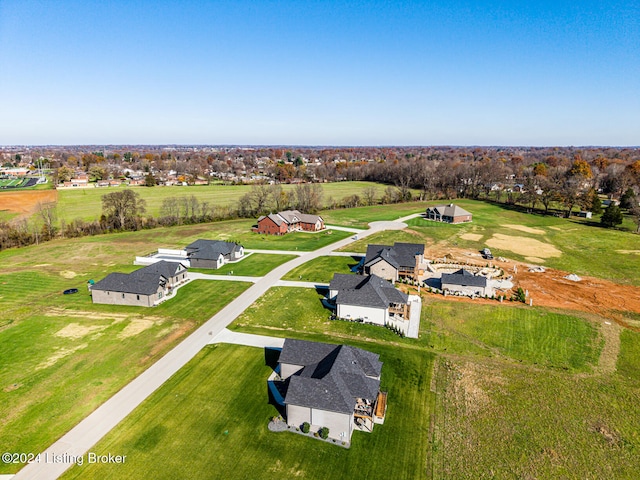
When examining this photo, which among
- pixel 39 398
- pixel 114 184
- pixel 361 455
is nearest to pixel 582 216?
pixel 361 455

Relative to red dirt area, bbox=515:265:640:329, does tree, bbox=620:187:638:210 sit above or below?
above

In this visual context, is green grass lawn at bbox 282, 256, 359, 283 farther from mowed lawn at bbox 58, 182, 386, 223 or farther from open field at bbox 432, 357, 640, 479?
mowed lawn at bbox 58, 182, 386, 223

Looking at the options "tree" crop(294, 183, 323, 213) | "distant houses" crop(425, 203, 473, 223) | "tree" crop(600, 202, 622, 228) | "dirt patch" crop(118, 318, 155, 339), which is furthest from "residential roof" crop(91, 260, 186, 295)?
"tree" crop(600, 202, 622, 228)

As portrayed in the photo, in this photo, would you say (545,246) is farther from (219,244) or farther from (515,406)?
(219,244)

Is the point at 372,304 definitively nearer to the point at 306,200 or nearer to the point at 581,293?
the point at 581,293

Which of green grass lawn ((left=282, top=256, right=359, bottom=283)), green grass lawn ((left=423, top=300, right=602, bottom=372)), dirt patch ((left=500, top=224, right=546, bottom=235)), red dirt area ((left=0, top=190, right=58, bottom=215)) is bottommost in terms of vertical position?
green grass lawn ((left=423, top=300, right=602, bottom=372))

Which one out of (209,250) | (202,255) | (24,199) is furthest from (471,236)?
(24,199)
